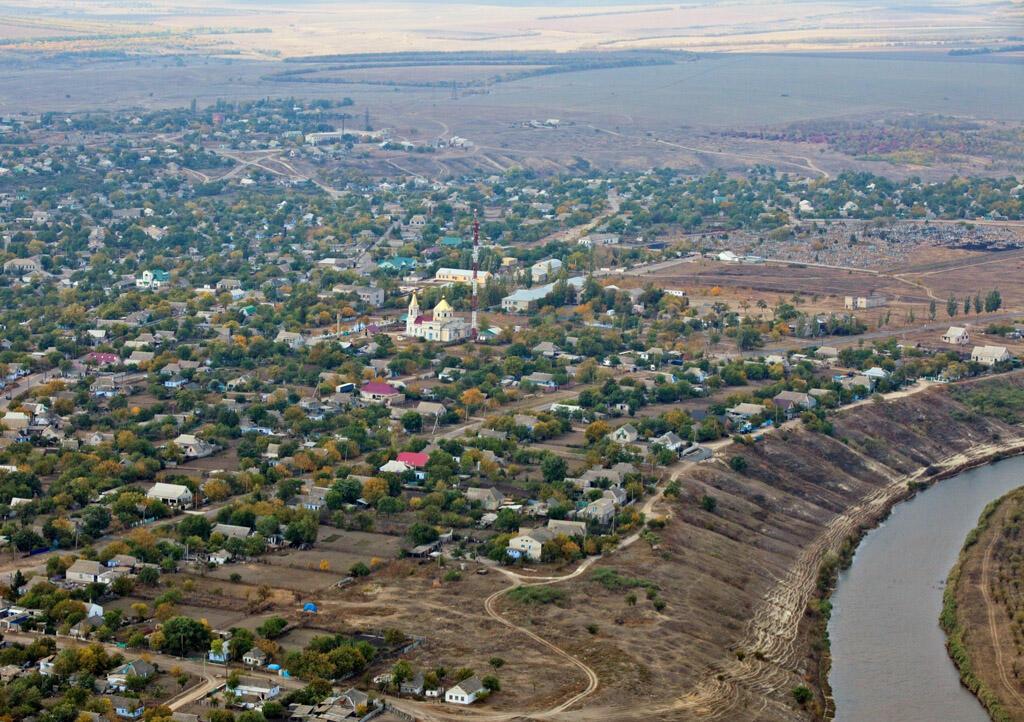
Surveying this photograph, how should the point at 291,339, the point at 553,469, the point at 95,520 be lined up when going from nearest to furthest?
the point at 95,520 < the point at 553,469 < the point at 291,339

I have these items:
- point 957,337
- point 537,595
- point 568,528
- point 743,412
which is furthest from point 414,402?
point 957,337

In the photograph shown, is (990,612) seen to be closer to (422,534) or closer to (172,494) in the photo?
(422,534)

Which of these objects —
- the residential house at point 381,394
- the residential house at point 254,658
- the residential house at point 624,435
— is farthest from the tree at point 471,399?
the residential house at point 254,658

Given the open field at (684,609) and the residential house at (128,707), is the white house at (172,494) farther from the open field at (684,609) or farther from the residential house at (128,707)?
the residential house at (128,707)

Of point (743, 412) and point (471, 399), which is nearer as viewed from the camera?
point (743, 412)

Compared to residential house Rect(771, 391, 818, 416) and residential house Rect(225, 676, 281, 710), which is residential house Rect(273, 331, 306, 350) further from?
residential house Rect(225, 676, 281, 710)

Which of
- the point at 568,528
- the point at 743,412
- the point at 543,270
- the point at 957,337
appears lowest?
the point at 543,270
